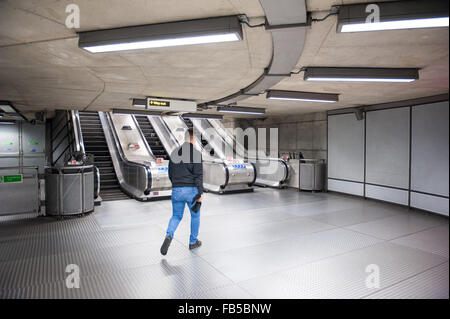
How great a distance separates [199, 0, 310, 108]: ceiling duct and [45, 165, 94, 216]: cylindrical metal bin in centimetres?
457

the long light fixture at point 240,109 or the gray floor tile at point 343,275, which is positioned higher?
the long light fixture at point 240,109

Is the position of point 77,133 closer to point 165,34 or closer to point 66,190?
point 66,190

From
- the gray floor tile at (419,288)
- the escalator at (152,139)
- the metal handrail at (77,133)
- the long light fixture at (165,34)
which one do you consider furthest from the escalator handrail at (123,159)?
the gray floor tile at (419,288)

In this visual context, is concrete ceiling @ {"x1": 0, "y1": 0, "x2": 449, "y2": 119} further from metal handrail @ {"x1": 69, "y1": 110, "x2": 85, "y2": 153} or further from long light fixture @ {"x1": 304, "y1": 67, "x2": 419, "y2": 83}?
metal handrail @ {"x1": 69, "y1": 110, "x2": 85, "y2": 153}

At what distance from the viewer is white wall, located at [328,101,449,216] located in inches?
257

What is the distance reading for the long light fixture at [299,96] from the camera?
642 centimetres

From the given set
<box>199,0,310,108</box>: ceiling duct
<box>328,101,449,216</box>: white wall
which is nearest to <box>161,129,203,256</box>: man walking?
<box>199,0,310,108</box>: ceiling duct

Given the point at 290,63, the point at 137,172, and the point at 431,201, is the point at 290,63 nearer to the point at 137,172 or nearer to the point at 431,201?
→ the point at 431,201

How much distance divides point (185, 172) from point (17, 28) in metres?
2.49

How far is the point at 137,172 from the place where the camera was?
8.45 m

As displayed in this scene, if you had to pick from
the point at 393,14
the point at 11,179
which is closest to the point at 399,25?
the point at 393,14

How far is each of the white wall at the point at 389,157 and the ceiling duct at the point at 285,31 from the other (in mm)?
3529

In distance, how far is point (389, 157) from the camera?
766cm

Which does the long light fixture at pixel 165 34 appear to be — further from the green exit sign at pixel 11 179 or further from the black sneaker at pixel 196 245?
the green exit sign at pixel 11 179
